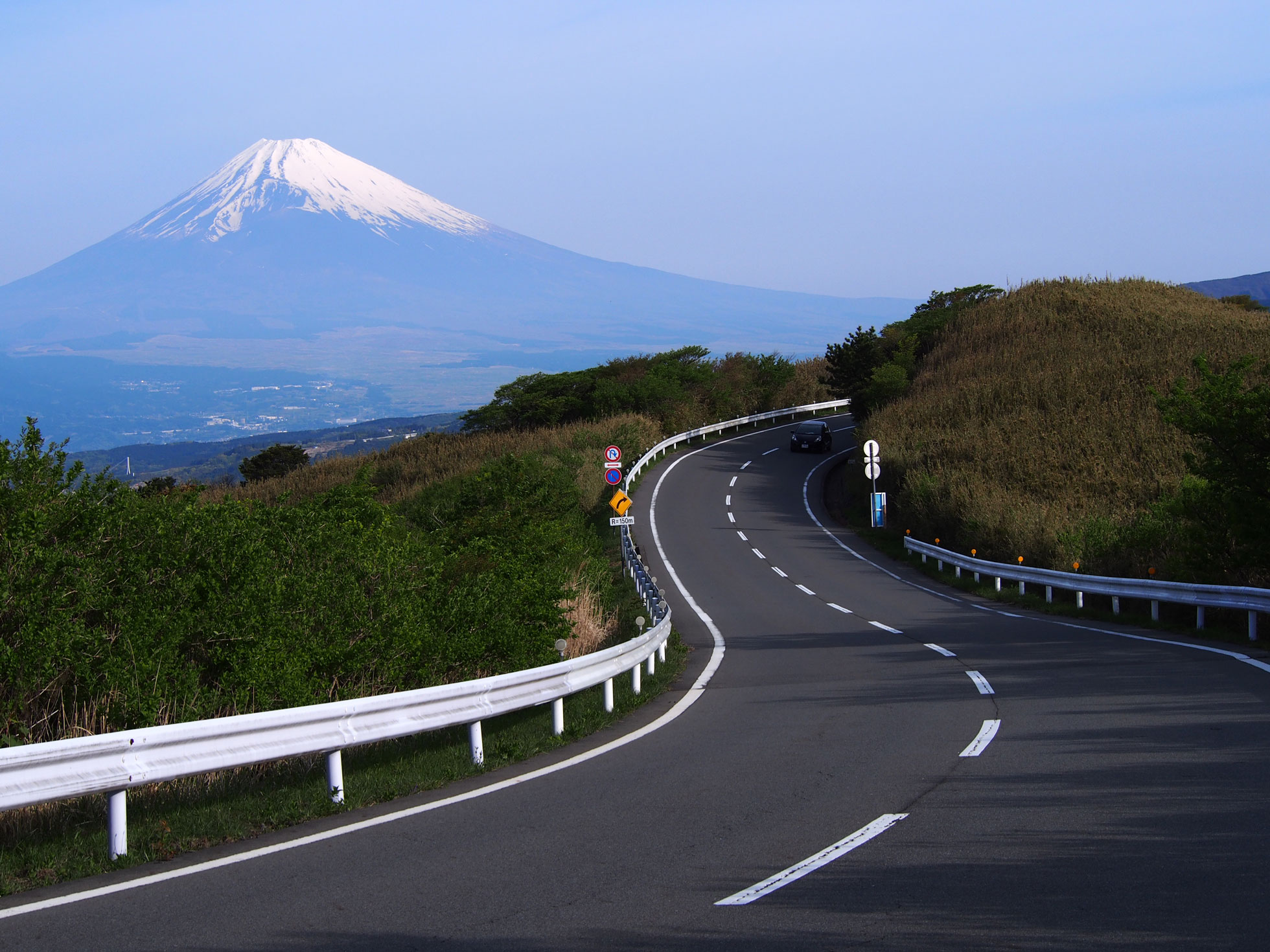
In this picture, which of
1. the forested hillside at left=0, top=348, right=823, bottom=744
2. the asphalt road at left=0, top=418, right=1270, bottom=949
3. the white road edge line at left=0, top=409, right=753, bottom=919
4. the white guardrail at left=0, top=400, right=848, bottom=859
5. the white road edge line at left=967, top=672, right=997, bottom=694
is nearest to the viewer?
the asphalt road at left=0, top=418, right=1270, bottom=949

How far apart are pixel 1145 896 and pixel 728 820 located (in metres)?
2.41

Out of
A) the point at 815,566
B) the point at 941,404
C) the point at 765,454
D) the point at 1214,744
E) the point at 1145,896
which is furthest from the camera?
the point at 765,454

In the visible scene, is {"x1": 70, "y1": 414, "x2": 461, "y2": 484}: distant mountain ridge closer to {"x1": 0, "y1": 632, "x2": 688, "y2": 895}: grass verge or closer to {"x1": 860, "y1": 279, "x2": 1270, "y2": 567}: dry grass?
{"x1": 860, "y1": 279, "x2": 1270, "y2": 567}: dry grass

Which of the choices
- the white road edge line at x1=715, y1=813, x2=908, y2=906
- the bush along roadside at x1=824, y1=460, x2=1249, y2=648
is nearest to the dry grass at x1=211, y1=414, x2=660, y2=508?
the bush along roadside at x1=824, y1=460, x2=1249, y2=648

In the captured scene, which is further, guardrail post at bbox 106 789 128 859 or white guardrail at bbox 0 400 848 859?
guardrail post at bbox 106 789 128 859

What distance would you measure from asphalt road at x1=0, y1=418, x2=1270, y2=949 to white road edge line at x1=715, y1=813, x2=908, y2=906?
21 mm

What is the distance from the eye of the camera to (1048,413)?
41.4m

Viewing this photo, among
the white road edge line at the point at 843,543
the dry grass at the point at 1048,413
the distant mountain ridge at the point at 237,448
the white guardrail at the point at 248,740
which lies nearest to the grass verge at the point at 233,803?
the white guardrail at the point at 248,740

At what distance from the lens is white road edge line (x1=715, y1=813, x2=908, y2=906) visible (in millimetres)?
5074

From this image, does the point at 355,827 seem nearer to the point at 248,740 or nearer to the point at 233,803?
the point at 248,740

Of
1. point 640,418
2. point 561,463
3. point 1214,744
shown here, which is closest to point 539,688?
point 1214,744

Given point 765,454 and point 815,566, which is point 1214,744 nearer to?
point 815,566

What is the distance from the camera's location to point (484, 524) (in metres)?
22.3

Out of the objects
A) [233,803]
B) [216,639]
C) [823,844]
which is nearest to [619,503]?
[216,639]
